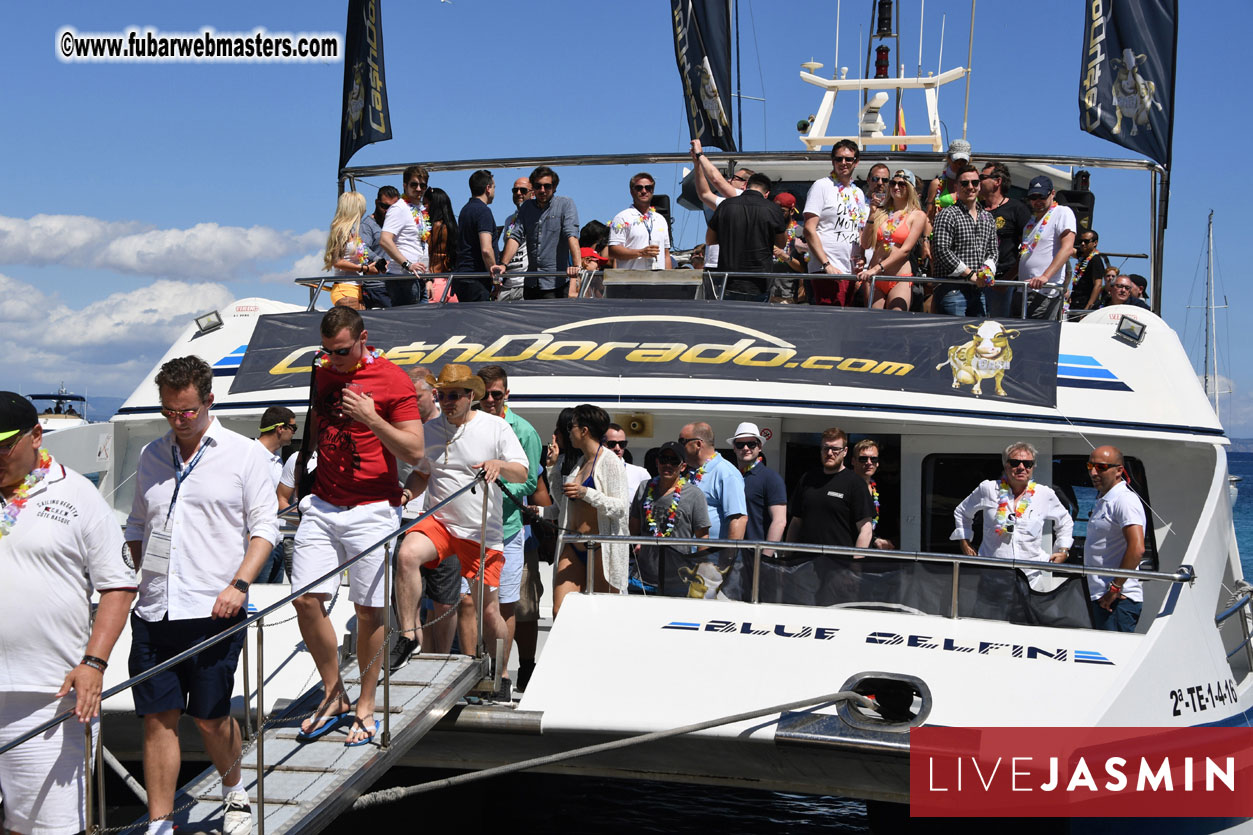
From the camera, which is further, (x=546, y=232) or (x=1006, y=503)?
(x=546, y=232)

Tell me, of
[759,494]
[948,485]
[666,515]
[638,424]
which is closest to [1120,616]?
[948,485]

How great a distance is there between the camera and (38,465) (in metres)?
4.20

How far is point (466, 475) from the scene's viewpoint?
240 inches

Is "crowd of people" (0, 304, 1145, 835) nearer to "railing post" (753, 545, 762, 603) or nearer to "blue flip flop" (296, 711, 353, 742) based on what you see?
"blue flip flop" (296, 711, 353, 742)

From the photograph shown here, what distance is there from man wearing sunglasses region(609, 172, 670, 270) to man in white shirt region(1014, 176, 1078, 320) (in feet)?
9.02

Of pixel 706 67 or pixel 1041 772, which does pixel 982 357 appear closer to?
pixel 1041 772

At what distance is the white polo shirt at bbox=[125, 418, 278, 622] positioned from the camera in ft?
14.8

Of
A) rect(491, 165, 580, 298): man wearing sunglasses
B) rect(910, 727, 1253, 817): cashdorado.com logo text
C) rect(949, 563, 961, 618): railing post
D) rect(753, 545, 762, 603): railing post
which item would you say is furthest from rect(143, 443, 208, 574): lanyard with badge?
rect(491, 165, 580, 298): man wearing sunglasses

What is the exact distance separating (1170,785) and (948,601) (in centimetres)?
126

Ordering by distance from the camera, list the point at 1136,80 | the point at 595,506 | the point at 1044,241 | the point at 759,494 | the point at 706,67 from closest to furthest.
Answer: the point at 595,506 → the point at 759,494 → the point at 1044,241 → the point at 1136,80 → the point at 706,67

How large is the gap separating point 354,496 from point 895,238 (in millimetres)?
5157

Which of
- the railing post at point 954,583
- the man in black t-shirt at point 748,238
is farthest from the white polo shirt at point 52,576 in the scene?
the man in black t-shirt at point 748,238

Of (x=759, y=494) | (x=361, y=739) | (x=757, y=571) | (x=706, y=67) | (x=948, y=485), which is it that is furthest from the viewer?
(x=706, y=67)

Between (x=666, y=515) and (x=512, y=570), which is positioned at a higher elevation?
(x=666, y=515)
